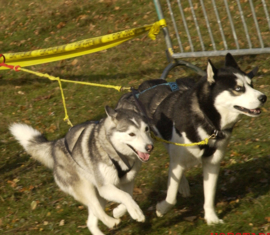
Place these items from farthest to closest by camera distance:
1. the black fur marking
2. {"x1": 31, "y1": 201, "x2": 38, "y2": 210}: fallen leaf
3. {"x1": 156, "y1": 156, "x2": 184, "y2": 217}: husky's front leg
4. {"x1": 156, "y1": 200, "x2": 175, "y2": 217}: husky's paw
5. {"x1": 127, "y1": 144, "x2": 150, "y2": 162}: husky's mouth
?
{"x1": 31, "y1": 201, "x2": 38, "y2": 210}: fallen leaf < {"x1": 156, "y1": 200, "x2": 175, "y2": 217}: husky's paw < {"x1": 156, "y1": 156, "x2": 184, "y2": 217}: husky's front leg < the black fur marking < {"x1": 127, "y1": 144, "x2": 150, "y2": 162}: husky's mouth

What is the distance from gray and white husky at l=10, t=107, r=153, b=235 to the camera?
4.18 metres

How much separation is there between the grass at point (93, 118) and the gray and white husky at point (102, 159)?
665mm

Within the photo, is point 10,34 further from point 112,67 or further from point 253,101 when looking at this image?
point 253,101

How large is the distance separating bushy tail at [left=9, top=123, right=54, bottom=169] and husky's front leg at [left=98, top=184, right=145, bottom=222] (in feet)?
3.51

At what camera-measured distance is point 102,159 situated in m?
4.41

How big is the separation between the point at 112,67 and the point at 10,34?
511cm

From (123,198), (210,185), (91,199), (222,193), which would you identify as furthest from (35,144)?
(222,193)

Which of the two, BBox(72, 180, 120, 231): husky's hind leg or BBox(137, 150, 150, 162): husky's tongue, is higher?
BBox(137, 150, 150, 162): husky's tongue

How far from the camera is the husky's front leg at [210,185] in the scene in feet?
14.6

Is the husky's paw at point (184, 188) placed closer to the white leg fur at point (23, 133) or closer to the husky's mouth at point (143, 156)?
the husky's mouth at point (143, 156)

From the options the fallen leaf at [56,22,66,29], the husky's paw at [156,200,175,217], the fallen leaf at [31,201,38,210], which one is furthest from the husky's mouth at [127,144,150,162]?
Answer: the fallen leaf at [56,22,66,29]

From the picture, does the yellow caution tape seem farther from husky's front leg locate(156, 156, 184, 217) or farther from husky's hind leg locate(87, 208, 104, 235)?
husky's hind leg locate(87, 208, 104, 235)

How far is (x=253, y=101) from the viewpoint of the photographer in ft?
12.9

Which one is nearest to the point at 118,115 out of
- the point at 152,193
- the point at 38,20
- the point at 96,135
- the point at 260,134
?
the point at 96,135
